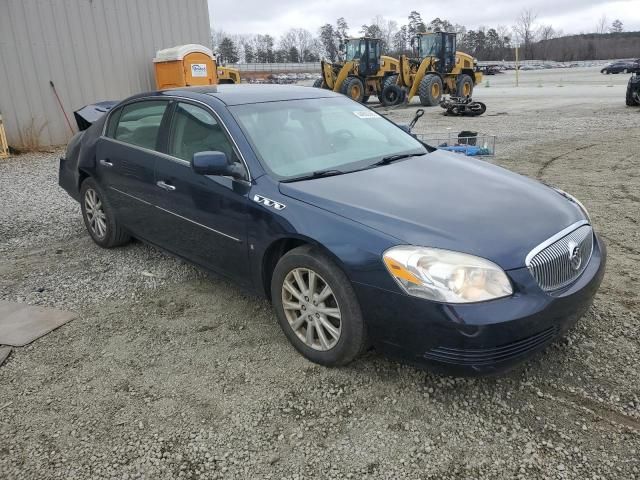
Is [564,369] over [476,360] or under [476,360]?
under

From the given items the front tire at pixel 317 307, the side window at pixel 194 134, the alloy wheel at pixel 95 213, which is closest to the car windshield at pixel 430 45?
the alloy wheel at pixel 95 213

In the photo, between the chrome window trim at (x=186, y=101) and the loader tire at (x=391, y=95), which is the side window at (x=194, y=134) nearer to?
the chrome window trim at (x=186, y=101)

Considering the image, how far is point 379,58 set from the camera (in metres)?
Answer: 21.6

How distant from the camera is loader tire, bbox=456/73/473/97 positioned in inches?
888

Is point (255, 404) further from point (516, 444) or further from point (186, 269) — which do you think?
point (186, 269)

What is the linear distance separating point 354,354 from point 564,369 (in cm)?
116

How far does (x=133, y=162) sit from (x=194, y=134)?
78 cm

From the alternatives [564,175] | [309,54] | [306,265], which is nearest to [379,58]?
[564,175]

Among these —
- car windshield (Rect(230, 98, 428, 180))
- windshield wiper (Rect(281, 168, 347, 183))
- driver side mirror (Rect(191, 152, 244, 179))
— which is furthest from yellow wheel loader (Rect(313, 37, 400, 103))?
driver side mirror (Rect(191, 152, 244, 179))

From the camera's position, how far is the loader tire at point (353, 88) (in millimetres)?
20641

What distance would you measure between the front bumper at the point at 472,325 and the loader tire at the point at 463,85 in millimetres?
21461

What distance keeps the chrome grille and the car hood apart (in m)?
0.04

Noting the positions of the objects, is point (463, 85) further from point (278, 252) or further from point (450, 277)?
point (450, 277)

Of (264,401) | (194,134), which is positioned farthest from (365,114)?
(264,401)
